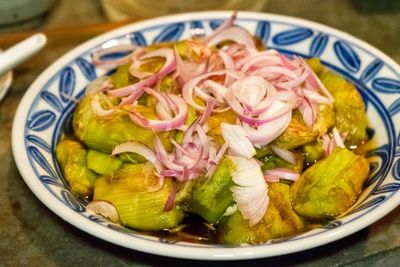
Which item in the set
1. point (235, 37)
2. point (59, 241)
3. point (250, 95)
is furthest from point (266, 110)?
point (59, 241)

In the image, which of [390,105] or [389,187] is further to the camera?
[390,105]

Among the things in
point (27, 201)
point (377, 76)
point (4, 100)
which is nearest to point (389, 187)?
point (377, 76)

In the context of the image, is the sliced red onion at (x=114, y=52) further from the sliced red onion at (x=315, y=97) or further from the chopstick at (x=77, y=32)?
the sliced red onion at (x=315, y=97)

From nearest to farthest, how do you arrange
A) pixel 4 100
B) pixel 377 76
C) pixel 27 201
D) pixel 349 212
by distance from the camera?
1. pixel 349 212
2. pixel 27 201
3. pixel 377 76
4. pixel 4 100

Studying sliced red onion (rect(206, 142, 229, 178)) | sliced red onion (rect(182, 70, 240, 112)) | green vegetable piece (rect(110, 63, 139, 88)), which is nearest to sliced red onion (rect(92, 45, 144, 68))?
green vegetable piece (rect(110, 63, 139, 88))

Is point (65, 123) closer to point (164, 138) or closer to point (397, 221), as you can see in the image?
point (164, 138)

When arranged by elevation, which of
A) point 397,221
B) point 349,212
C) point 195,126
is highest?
point 195,126

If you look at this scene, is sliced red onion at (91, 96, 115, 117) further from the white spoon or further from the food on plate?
the white spoon

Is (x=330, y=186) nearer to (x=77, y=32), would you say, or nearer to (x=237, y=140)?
(x=237, y=140)

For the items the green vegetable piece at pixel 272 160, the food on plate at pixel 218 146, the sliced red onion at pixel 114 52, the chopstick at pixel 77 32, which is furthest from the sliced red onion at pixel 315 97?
the chopstick at pixel 77 32
